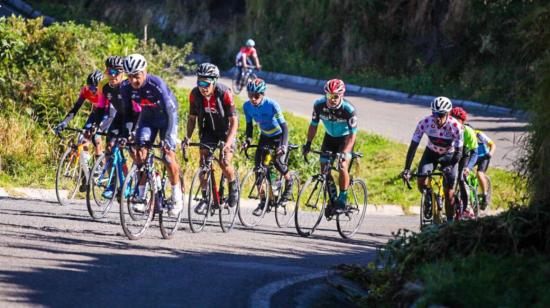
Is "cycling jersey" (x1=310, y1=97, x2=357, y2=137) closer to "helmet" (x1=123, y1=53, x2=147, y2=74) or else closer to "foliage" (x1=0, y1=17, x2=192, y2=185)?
"helmet" (x1=123, y1=53, x2=147, y2=74)

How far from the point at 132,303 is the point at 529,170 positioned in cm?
437

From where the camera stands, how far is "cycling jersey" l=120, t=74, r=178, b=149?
44.1 feet

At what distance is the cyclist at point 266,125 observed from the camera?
15.8 m

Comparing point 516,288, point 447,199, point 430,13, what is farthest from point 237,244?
point 430,13

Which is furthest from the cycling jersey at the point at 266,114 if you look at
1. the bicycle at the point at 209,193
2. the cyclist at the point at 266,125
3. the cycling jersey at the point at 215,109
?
the bicycle at the point at 209,193

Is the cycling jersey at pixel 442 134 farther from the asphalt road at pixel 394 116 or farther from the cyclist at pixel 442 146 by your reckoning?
the asphalt road at pixel 394 116

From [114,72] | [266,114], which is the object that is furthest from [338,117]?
[114,72]

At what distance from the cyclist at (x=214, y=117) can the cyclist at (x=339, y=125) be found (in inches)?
50.3

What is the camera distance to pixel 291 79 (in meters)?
41.3

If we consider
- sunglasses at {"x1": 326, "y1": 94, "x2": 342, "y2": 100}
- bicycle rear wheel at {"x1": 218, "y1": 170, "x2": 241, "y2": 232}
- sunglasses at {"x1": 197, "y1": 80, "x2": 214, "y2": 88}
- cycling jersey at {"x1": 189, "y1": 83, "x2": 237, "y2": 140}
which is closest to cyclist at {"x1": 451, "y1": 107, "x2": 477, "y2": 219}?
sunglasses at {"x1": 326, "y1": 94, "x2": 342, "y2": 100}

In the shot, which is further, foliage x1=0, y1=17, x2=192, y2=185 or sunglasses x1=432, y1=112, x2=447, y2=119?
foliage x1=0, y1=17, x2=192, y2=185

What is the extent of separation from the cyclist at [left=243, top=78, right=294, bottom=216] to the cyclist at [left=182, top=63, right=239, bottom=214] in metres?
0.91

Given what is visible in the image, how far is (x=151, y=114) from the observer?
45.6 feet

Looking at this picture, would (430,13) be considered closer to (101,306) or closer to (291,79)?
(291,79)
